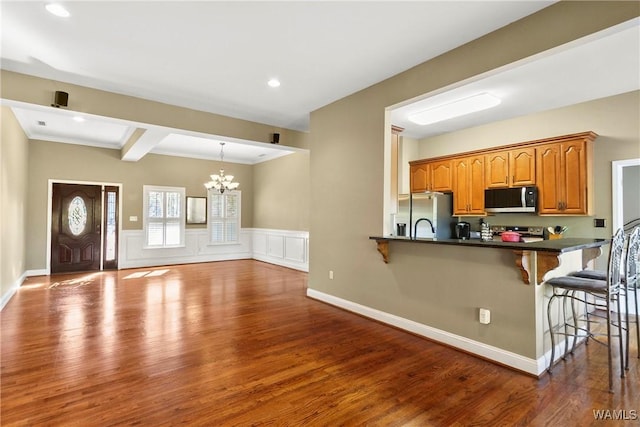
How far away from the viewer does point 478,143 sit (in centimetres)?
567

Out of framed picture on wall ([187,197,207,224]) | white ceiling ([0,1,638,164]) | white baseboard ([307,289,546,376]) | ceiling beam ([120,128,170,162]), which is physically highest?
white ceiling ([0,1,638,164])

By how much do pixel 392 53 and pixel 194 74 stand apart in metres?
2.24

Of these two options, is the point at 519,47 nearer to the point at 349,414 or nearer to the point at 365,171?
the point at 365,171

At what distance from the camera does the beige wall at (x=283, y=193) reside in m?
7.71

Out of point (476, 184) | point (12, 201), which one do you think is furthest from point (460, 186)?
point (12, 201)

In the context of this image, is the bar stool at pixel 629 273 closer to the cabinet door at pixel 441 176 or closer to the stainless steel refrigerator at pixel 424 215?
the stainless steel refrigerator at pixel 424 215

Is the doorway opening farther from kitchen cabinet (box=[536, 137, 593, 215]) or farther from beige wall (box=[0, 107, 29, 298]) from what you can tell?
kitchen cabinet (box=[536, 137, 593, 215])

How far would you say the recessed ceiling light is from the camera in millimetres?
2520

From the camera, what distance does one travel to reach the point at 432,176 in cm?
604

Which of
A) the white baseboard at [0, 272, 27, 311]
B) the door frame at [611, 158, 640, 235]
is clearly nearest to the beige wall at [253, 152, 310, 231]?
the white baseboard at [0, 272, 27, 311]

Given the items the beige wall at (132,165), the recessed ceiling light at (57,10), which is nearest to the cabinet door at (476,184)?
the beige wall at (132,165)

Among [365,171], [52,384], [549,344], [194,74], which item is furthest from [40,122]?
[549,344]

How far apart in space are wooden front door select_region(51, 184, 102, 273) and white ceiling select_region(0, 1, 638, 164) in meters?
4.23

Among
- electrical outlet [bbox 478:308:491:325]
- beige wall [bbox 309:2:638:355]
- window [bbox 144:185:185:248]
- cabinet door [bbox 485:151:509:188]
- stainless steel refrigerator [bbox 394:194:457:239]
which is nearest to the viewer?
beige wall [bbox 309:2:638:355]
